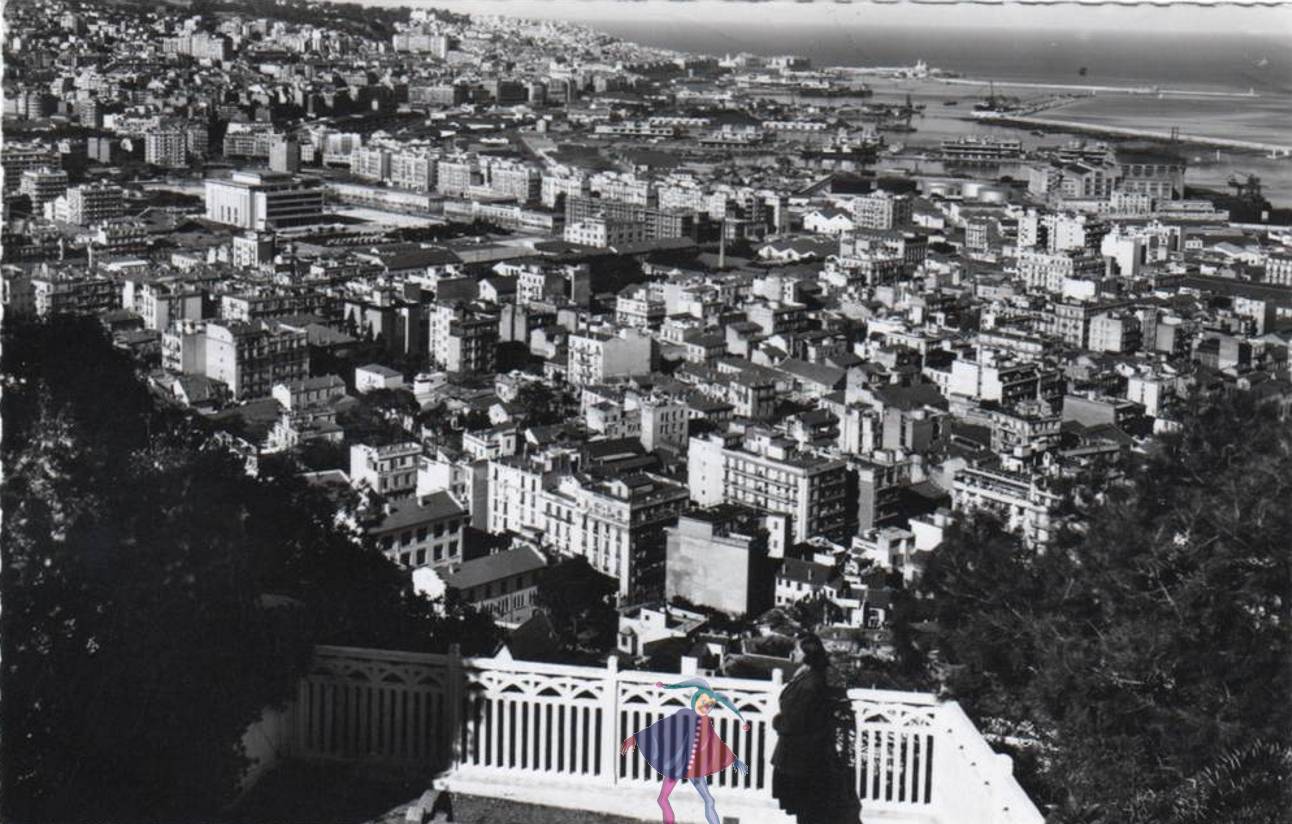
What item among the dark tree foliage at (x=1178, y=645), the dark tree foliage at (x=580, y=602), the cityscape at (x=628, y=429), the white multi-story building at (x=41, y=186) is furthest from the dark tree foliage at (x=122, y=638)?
the white multi-story building at (x=41, y=186)

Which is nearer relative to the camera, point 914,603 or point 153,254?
point 914,603

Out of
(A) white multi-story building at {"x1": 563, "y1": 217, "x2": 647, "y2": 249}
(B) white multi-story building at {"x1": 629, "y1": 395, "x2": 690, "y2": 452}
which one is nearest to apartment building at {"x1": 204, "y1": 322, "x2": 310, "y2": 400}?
(B) white multi-story building at {"x1": 629, "y1": 395, "x2": 690, "y2": 452}

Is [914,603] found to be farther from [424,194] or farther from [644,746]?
[424,194]

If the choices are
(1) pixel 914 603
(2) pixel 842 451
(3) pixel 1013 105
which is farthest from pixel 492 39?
(1) pixel 914 603

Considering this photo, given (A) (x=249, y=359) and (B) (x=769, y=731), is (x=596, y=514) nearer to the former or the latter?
(A) (x=249, y=359)

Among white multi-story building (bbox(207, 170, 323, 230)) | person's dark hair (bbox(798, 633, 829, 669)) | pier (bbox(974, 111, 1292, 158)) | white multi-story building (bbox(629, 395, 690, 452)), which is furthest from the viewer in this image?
pier (bbox(974, 111, 1292, 158))

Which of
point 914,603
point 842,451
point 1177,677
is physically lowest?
point 842,451

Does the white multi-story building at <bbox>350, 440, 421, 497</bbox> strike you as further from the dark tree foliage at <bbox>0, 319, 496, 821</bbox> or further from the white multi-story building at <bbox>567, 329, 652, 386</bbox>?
the dark tree foliage at <bbox>0, 319, 496, 821</bbox>
